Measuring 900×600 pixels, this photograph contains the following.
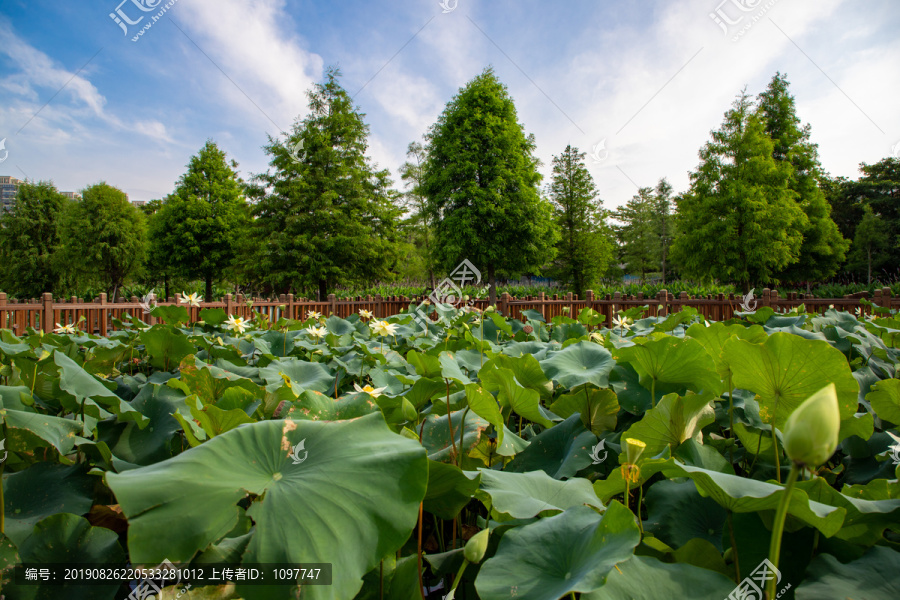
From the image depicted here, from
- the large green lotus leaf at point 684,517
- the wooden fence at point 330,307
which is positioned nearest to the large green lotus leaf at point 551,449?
the large green lotus leaf at point 684,517

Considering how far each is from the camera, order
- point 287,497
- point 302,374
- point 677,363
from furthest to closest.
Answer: point 302,374
point 677,363
point 287,497

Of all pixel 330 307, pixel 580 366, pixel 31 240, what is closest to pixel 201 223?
pixel 31 240

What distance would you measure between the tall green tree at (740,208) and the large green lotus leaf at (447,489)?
78.0ft

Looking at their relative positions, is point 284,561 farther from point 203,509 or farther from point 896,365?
point 896,365

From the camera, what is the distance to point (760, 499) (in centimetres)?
52

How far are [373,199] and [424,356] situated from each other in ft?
72.8

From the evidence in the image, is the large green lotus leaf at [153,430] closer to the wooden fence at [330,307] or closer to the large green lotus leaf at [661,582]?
the large green lotus leaf at [661,582]

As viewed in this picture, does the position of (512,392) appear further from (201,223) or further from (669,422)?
(201,223)

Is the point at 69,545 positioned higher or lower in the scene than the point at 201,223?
lower

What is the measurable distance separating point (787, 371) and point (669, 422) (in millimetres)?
233

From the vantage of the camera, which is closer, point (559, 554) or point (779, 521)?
point (779, 521)

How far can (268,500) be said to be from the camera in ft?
1.66

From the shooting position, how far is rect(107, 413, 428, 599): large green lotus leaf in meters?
0.46

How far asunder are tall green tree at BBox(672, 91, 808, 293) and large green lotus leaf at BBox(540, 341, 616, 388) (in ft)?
74.9
